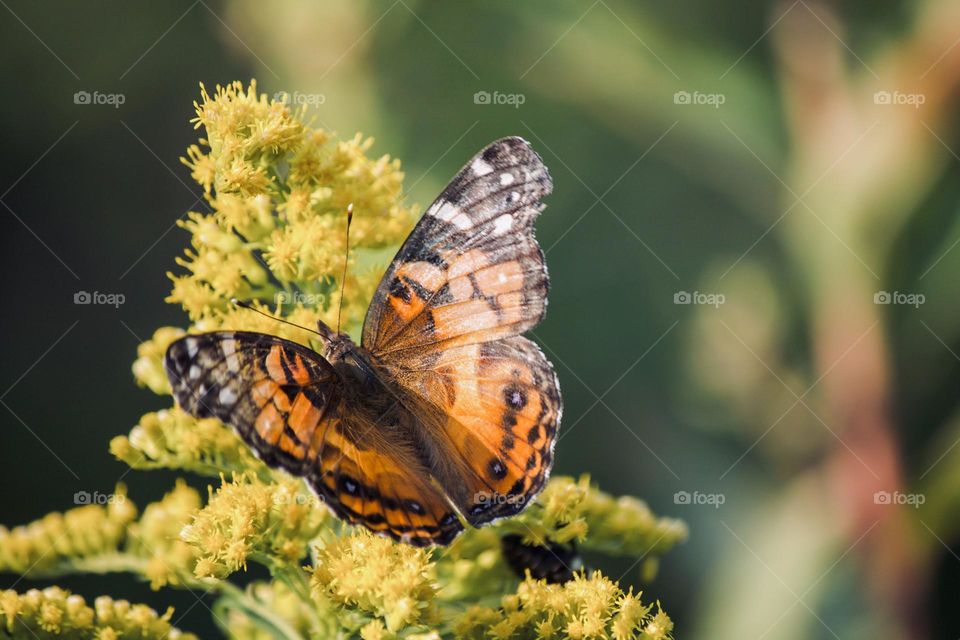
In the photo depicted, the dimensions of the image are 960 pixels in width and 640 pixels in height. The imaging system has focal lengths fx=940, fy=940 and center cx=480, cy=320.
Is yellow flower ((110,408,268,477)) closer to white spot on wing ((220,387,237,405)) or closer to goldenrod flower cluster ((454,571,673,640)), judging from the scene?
white spot on wing ((220,387,237,405))

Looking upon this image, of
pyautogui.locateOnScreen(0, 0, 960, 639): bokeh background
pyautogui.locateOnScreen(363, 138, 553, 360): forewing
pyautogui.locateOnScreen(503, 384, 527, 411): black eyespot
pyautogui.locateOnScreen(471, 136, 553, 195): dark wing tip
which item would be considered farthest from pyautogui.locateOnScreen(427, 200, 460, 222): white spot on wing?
pyautogui.locateOnScreen(0, 0, 960, 639): bokeh background

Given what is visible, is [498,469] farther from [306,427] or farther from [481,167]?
[481,167]

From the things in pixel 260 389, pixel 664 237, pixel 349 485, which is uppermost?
pixel 664 237

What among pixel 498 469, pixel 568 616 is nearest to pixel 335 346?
pixel 498 469

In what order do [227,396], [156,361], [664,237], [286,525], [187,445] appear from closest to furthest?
[227,396] → [286,525] → [187,445] → [156,361] → [664,237]

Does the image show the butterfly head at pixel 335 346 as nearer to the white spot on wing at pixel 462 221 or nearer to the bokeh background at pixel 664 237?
the white spot on wing at pixel 462 221

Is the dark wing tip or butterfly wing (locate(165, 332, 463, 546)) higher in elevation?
the dark wing tip
